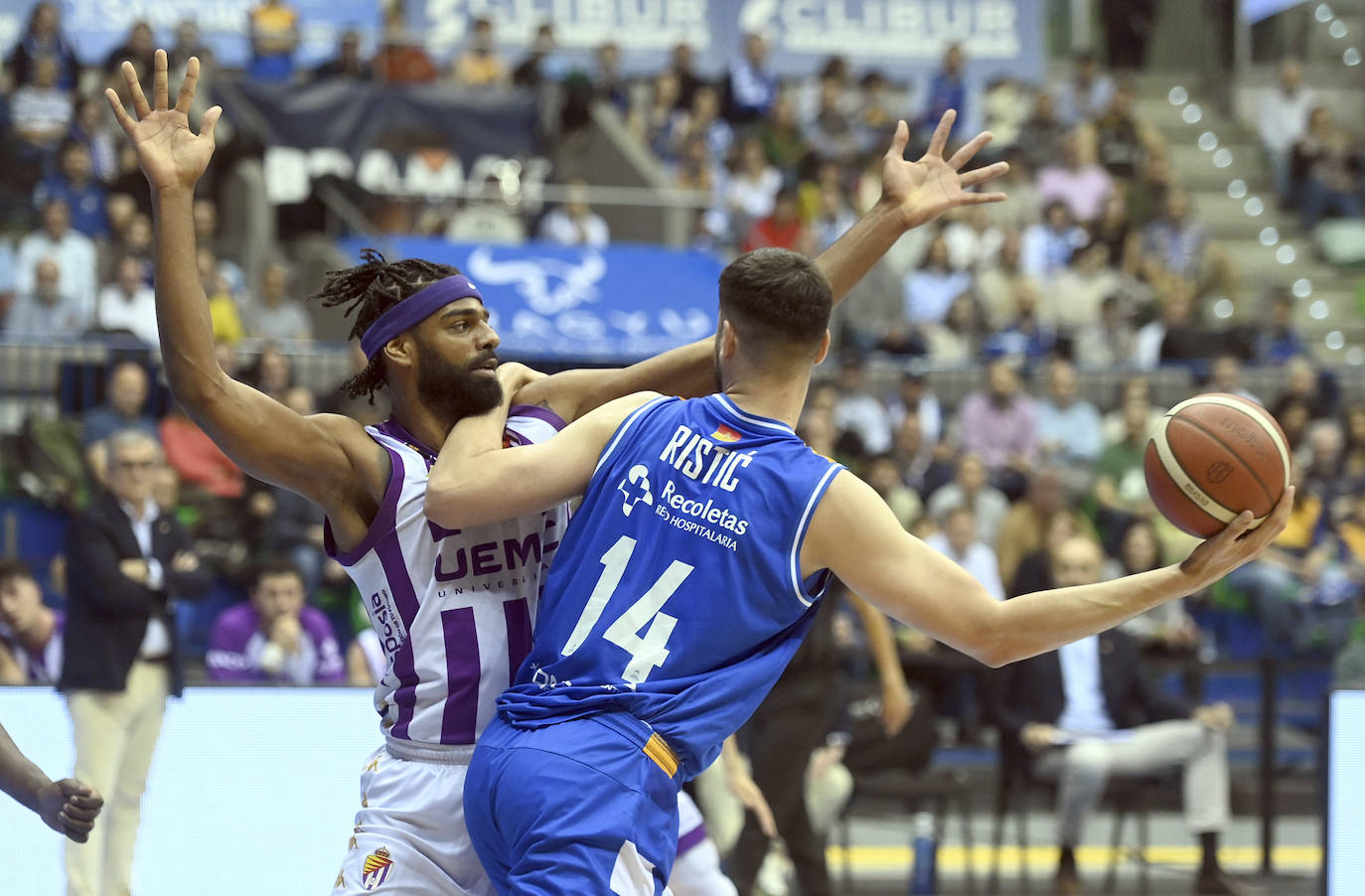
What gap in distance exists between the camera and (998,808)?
8945mm

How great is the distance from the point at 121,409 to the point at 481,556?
25.3ft

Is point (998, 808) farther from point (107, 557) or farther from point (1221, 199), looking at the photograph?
point (1221, 199)

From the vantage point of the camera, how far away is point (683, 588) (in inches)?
130

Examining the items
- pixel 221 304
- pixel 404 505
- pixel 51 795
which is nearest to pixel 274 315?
pixel 221 304

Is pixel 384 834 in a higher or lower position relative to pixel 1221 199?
lower

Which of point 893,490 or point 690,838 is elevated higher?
point 893,490

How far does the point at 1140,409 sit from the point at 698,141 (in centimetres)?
546

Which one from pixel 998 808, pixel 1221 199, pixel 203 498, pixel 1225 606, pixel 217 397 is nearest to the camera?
pixel 217 397

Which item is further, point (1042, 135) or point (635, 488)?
point (1042, 135)

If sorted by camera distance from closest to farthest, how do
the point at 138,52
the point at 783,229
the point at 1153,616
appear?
the point at 1153,616
the point at 138,52
the point at 783,229

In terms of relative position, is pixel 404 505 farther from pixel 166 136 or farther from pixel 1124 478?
pixel 1124 478

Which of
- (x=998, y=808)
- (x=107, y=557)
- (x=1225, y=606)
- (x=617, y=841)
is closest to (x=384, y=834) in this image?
(x=617, y=841)

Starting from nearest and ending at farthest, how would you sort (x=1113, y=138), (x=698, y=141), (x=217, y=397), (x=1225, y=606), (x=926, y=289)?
(x=217, y=397)
(x=1225, y=606)
(x=926, y=289)
(x=698, y=141)
(x=1113, y=138)

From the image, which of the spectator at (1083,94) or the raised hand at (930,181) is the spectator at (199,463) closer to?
the raised hand at (930,181)
